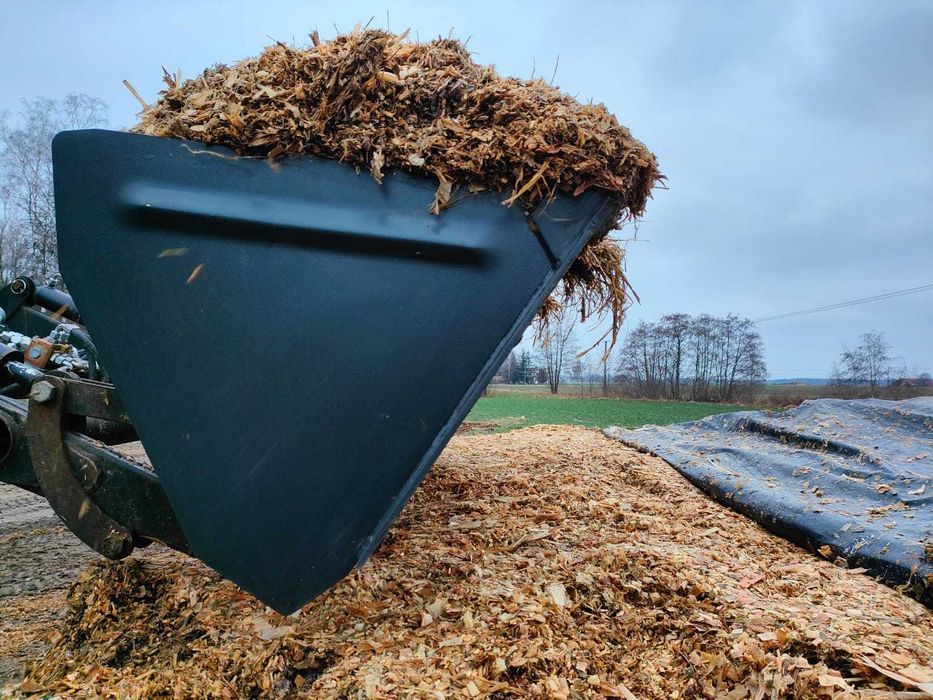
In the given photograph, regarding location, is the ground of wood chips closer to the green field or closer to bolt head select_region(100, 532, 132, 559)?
bolt head select_region(100, 532, 132, 559)

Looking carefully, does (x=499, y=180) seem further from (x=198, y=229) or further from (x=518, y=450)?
(x=518, y=450)

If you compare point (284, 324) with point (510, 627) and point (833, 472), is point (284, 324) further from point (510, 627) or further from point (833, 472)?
point (833, 472)

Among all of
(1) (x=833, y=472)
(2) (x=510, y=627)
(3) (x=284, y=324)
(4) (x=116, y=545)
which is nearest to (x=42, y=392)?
(4) (x=116, y=545)

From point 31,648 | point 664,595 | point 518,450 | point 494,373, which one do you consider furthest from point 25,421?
point 518,450

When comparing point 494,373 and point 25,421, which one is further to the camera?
point 25,421

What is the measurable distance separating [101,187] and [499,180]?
1175 millimetres

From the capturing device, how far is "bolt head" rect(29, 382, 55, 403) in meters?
1.81

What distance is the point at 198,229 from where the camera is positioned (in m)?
1.53

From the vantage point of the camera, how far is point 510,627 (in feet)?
5.40

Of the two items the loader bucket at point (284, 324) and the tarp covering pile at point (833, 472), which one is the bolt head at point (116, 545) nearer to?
the loader bucket at point (284, 324)

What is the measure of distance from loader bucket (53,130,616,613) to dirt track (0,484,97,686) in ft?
3.43

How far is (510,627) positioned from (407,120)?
5.27 feet

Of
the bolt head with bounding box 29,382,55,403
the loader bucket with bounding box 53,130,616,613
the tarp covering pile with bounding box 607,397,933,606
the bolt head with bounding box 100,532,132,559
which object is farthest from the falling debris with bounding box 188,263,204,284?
the tarp covering pile with bounding box 607,397,933,606

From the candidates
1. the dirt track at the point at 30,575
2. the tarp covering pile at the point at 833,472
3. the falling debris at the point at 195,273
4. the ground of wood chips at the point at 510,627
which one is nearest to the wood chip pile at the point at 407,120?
the falling debris at the point at 195,273
